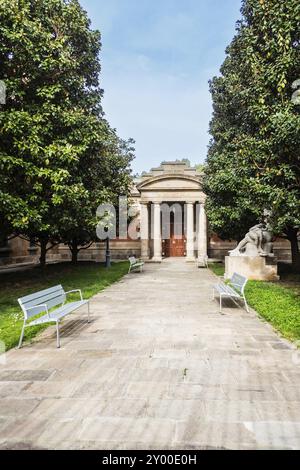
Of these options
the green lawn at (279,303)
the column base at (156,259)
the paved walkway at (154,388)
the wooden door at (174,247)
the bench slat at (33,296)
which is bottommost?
the paved walkway at (154,388)

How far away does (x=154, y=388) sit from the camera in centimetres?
391

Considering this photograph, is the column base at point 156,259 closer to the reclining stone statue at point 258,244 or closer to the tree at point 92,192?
the tree at point 92,192

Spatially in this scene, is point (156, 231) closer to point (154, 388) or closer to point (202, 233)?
point (202, 233)

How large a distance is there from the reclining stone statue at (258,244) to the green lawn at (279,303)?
147 cm

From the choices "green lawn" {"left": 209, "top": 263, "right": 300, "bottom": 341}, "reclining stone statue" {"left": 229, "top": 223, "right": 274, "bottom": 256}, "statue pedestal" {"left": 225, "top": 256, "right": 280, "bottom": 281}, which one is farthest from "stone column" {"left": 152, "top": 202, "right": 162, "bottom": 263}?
"green lawn" {"left": 209, "top": 263, "right": 300, "bottom": 341}

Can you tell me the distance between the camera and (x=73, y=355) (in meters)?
5.15

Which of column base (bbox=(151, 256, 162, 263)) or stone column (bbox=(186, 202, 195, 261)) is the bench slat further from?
stone column (bbox=(186, 202, 195, 261))

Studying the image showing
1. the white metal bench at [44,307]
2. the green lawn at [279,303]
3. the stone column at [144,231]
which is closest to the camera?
the white metal bench at [44,307]

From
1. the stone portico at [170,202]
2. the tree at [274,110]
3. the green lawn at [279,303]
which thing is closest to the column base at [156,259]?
the stone portico at [170,202]

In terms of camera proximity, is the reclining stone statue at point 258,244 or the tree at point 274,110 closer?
the tree at point 274,110

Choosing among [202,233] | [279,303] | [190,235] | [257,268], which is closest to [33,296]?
[279,303]

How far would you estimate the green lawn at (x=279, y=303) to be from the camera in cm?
651

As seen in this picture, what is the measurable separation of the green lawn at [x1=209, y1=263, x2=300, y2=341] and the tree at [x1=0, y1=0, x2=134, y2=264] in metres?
6.36
